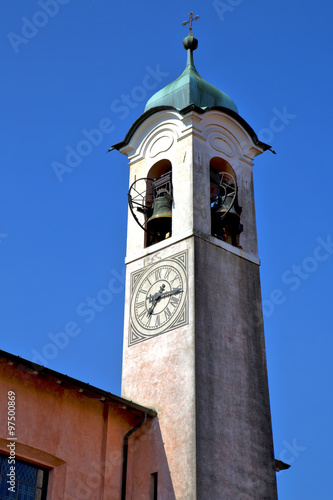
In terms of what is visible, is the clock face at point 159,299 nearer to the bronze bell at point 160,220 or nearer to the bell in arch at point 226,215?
the bronze bell at point 160,220

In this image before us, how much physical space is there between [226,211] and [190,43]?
4865 mm

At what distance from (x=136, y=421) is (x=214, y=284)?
296 cm

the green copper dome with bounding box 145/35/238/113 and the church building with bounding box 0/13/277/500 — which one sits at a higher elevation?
the green copper dome with bounding box 145/35/238/113

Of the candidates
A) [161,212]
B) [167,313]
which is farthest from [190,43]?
[167,313]

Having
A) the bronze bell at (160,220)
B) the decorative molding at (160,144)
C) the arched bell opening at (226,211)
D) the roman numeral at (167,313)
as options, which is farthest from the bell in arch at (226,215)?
the roman numeral at (167,313)

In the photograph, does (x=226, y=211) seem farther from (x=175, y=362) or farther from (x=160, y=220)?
(x=175, y=362)

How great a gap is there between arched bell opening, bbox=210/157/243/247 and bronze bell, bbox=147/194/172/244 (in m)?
0.93

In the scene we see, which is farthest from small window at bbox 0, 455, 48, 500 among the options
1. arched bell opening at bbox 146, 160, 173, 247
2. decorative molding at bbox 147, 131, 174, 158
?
decorative molding at bbox 147, 131, 174, 158

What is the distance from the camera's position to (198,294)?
56.6ft

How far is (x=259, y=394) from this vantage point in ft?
56.7

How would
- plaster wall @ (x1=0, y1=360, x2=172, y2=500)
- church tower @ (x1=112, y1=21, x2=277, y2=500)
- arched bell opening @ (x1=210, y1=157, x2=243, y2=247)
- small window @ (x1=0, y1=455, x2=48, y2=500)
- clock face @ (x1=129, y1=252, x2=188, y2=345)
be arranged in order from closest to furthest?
small window @ (x1=0, y1=455, x2=48, y2=500)
plaster wall @ (x1=0, y1=360, x2=172, y2=500)
church tower @ (x1=112, y1=21, x2=277, y2=500)
clock face @ (x1=129, y1=252, x2=188, y2=345)
arched bell opening @ (x1=210, y1=157, x2=243, y2=247)

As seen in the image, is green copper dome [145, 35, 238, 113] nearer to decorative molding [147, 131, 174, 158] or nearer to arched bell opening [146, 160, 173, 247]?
→ decorative molding [147, 131, 174, 158]

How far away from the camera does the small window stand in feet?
48.1

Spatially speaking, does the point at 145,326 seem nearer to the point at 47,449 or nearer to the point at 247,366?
the point at 247,366
